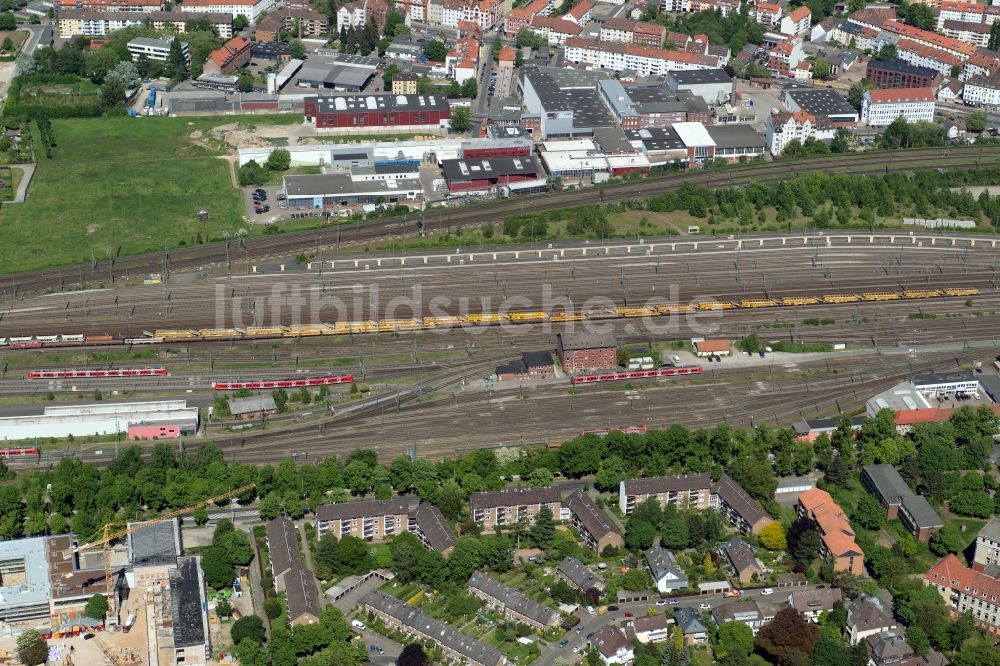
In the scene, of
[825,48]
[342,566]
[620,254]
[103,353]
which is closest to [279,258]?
[103,353]

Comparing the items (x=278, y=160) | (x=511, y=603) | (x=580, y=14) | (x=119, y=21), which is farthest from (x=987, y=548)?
(x=119, y=21)

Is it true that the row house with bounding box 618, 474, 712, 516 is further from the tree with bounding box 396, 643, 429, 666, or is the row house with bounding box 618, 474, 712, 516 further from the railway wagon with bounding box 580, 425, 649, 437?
the tree with bounding box 396, 643, 429, 666

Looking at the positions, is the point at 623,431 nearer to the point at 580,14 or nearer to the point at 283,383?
the point at 283,383

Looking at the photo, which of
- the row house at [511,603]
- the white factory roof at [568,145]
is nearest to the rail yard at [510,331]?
the row house at [511,603]

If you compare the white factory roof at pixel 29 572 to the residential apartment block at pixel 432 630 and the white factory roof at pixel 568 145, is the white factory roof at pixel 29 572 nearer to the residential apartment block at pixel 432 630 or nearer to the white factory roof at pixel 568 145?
the residential apartment block at pixel 432 630

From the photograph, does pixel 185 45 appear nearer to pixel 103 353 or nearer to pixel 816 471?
pixel 103 353
